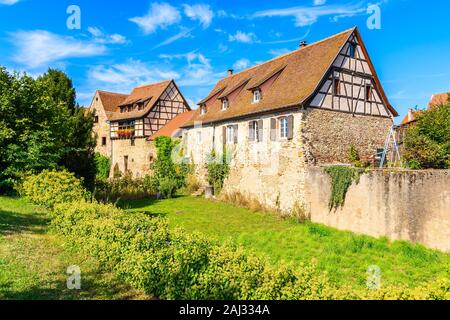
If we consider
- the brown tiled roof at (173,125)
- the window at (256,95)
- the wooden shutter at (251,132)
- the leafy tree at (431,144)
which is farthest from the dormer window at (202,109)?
the leafy tree at (431,144)

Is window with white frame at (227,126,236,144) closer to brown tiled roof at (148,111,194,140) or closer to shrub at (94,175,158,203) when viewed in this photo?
shrub at (94,175,158,203)

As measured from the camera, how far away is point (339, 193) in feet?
47.6

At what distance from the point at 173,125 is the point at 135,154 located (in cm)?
530

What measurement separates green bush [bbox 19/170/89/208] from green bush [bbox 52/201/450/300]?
4059 mm

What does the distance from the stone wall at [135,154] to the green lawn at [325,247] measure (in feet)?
52.7

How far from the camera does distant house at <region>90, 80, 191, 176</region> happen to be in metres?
33.6

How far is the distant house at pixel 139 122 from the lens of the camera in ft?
110

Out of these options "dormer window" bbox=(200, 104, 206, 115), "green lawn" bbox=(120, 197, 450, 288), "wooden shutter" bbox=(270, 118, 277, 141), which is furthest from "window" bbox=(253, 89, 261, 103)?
"green lawn" bbox=(120, 197, 450, 288)

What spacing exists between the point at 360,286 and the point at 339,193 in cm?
647

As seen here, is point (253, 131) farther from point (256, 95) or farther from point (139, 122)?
point (139, 122)

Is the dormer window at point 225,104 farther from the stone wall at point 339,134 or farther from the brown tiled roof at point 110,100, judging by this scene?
the brown tiled roof at point 110,100

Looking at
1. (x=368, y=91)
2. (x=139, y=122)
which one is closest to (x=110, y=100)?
(x=139, y=122)

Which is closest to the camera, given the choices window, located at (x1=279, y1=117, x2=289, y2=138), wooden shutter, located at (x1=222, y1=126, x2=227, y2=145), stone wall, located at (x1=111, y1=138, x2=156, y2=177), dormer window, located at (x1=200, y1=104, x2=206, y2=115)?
window, located at (x1=279, y1=117, x2=289, y2=138)

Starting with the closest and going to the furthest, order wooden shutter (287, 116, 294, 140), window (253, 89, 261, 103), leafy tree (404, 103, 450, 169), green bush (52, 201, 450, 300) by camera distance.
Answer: green bush (52, 201, 450, 300) → leafy tree (404, 103, 450, 169) → wooden shutter (287, 116, 294, 140) → window (253, 89, 261, 103)
